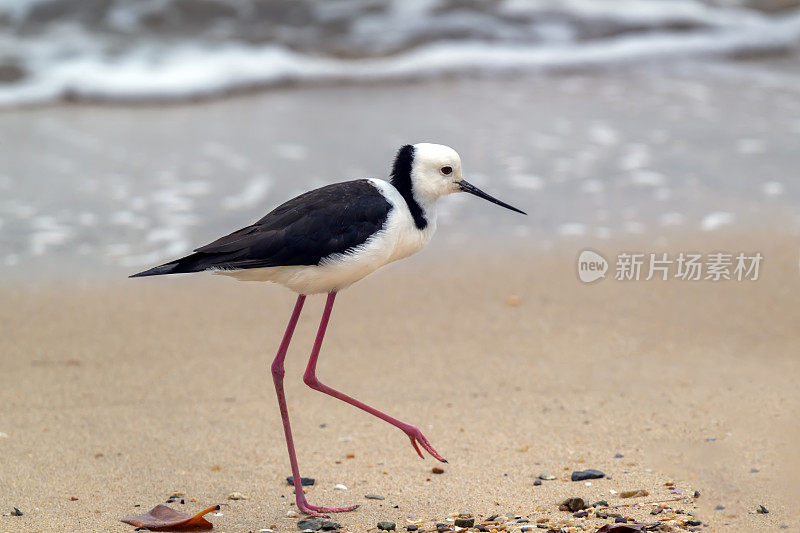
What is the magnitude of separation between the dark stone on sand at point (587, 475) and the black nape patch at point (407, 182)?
1.23m

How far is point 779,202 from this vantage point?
7180mm

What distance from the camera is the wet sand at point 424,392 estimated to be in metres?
4.02

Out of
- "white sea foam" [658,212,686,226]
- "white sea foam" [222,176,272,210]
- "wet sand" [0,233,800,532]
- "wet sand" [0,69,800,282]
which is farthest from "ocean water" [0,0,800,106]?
"wet sand" [0,233,800,532]

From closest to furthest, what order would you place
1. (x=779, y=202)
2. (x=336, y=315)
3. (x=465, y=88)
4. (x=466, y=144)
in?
(x=336, y=315) → (x=779, y=202) → (x=466, y=144) → (x=465, y=88)

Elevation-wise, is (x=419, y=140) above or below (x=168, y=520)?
above

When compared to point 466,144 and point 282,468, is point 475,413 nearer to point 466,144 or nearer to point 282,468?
point 282,468

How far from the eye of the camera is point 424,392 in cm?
511

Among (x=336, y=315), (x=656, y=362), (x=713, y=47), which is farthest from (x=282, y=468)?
(x=713, y=47)

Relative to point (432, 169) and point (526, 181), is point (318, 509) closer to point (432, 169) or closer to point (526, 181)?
point (432, 169)

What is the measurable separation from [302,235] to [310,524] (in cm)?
113

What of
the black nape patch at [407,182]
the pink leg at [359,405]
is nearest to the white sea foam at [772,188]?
the black nape patch at [407,182]

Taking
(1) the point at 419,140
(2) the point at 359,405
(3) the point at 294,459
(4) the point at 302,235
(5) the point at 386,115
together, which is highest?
(5) the point at 386,115

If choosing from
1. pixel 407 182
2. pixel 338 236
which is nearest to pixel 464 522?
pixel 338 236

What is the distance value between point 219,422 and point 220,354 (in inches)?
31.6
